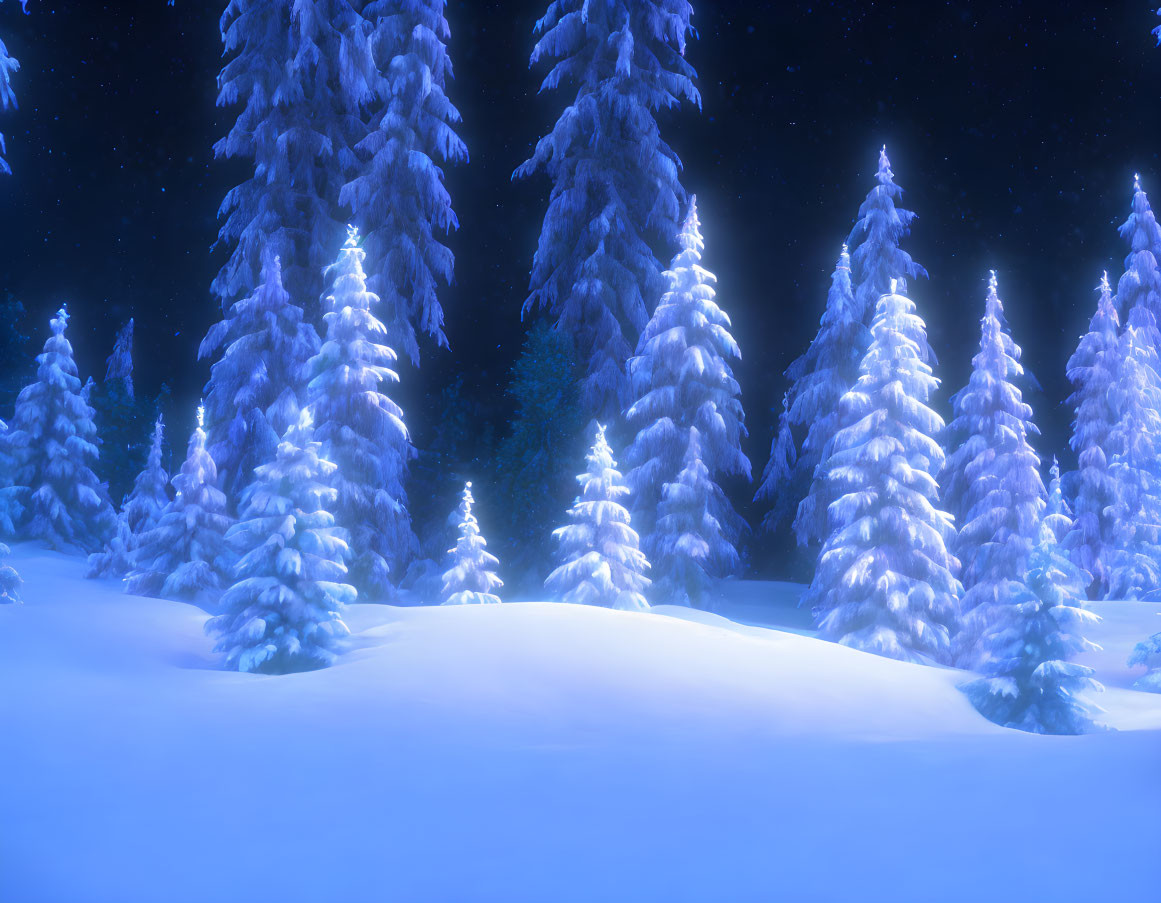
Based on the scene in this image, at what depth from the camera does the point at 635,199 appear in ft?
86.4

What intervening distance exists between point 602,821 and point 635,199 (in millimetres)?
22638

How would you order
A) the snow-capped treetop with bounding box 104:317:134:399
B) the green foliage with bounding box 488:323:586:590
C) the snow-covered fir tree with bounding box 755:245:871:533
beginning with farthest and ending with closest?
the snow-capped treetop with bounding box 104:317:134:399 → the snow-covered fir tree with bounding box 755:245:871:533 → the green foliage with bounding box 488:323:586:590

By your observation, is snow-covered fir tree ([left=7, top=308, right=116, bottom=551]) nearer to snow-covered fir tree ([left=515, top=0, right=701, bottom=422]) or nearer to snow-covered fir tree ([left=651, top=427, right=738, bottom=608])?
snow-covered fir tree ([left=515, top=0, right=701, bottom=422])

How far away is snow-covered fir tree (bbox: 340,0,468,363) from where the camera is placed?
2461cm

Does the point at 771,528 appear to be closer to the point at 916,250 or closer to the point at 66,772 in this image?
the point at 916,250

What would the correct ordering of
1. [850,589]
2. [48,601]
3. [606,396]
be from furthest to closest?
[606,396] → [850,589] → [48,601]

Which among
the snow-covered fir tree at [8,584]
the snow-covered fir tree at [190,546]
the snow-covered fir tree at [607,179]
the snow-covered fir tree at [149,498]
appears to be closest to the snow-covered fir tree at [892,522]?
the snow-covered fir tree at [607,179]

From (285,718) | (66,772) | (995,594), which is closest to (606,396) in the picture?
(995,594)

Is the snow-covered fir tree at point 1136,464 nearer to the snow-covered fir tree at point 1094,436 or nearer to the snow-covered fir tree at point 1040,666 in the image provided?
the snow-covered fir tree at point 1094,436

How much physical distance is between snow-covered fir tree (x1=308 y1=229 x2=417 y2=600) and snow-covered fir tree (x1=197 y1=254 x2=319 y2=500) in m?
2.47

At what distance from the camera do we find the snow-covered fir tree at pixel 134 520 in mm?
18547

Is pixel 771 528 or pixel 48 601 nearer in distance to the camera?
pixel 48 601

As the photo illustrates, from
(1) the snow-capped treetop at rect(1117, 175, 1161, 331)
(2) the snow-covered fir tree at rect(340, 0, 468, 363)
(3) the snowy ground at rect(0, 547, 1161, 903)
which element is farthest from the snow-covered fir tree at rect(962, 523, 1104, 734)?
(1) the snow-capped treetop at rect(1117, 175, 1161, 331)

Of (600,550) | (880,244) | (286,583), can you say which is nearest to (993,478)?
(880,244)
